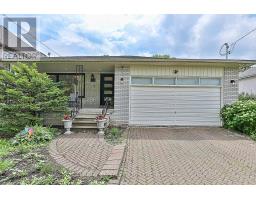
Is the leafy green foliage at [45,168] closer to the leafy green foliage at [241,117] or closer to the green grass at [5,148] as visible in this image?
the green grass at [5,148]

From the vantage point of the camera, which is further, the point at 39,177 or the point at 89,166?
the point at 89,166

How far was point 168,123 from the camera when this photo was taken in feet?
38.7

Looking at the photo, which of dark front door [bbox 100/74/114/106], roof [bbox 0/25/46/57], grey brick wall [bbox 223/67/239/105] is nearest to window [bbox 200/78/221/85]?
grey brick wall [bbox 223/67/239/105]

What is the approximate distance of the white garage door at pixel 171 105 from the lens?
11781 millimetres

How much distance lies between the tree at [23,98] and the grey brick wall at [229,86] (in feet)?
26.5

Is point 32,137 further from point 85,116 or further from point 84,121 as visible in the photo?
point 85,116

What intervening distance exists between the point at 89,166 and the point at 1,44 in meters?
15.7

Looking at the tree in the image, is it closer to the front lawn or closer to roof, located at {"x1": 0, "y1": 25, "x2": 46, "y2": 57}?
the front lawn

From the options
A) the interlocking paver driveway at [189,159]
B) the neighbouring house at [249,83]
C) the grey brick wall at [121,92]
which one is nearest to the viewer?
the interlocking paver driveway at [189,159]

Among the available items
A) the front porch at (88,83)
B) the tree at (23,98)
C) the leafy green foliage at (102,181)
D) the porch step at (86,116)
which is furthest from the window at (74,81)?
the leafy green foliage at (102,181)

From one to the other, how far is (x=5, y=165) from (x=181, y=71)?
9.02 metres

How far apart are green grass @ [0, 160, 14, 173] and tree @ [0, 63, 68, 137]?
4093 mm
